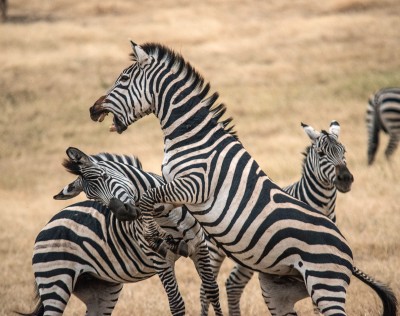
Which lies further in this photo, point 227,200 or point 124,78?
point 124,78

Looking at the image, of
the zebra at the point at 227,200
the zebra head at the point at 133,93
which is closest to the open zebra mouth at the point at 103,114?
the zebra head at the point at 133,93

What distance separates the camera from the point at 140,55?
7.74 m

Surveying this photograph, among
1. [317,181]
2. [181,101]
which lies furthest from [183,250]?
[317,181]

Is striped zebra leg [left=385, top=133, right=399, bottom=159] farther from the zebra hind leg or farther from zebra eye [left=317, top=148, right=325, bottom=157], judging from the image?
the zebra hind leg

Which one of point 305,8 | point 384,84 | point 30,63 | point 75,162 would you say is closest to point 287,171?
point 384,84

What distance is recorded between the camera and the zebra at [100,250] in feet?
26.6

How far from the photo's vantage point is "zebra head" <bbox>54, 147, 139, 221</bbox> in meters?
7.84

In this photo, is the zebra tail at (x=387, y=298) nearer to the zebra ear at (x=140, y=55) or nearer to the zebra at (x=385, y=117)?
the zebra ear at (x=140, y=55)

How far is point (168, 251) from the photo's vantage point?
26.7ft

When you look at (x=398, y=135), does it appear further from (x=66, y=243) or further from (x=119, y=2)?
(x=119, y=2)

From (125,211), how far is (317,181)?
3243 mm

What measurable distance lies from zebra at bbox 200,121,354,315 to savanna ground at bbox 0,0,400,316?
500mm

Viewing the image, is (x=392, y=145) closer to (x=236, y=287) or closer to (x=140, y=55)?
(x=236, y=287)

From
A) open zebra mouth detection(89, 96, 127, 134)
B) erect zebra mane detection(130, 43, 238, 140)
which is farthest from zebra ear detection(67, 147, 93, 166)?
erect zebra mane detection(130, 43, 238, 140)
